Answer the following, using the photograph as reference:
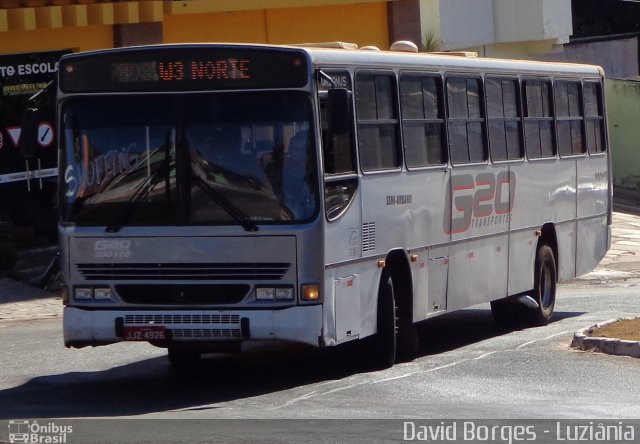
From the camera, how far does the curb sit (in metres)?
13.2

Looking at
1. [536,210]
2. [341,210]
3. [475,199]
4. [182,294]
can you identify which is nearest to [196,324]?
[182,294]

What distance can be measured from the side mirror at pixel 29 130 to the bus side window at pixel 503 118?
5336 millimetres

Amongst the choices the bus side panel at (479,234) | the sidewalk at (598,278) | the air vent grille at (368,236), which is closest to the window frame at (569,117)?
the bus side panel at (479,234)

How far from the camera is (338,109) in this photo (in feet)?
36.1

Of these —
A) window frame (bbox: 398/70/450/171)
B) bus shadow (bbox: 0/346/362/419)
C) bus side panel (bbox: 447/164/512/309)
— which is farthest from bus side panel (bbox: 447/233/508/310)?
bus shadow (bbox: 0/346/362/419)

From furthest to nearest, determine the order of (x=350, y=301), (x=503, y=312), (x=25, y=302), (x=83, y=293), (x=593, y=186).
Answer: (x=25, y=302), (x=593, y=186), (x=503, y=312), (x=350, y=301), (x=83, y=293)

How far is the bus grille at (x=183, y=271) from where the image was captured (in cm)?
1105

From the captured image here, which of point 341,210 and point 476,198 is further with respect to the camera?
point 476,198

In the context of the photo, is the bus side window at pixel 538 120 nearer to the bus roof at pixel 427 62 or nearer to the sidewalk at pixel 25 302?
the bus roof at pixel 427 62

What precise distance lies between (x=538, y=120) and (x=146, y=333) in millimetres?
6879

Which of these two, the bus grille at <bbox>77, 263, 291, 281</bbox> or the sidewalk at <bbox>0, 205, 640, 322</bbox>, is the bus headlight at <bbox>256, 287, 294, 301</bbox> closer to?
the bus grille at <bbox>77, 263, 291, 281</bbox>

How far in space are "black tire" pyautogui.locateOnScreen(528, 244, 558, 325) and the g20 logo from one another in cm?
136

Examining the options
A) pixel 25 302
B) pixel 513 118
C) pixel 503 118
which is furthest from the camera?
pixel 25 302

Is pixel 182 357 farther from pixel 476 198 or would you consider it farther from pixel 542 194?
pixel 542 194
